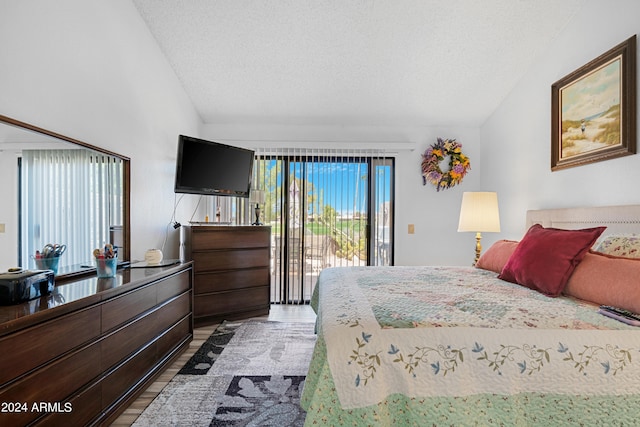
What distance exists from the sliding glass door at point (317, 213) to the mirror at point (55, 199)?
1.90 meters

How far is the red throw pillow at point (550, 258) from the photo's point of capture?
1.82 meters

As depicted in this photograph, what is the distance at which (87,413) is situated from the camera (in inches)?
57.0

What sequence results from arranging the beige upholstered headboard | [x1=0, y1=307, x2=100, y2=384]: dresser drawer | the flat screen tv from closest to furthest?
[x1=0, y1=307, x2=100, y2=384]: dresser drawer
the beige upholstered headboard
the flat screen tv

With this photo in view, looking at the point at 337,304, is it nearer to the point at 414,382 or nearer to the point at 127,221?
the point at 414,382

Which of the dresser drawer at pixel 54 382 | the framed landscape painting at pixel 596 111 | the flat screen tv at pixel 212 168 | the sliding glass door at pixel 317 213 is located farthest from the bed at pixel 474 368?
the sliding glass door at pixel 317 213

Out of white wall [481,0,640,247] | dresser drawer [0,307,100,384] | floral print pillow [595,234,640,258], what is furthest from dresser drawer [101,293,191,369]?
white wall [481,0,640,247]

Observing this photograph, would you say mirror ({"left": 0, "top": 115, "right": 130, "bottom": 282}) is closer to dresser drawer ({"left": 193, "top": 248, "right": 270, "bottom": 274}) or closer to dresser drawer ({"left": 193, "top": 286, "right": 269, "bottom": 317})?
dresser drawer ({"left": 193, "top": 248, "right": 270, "bottom": 274})

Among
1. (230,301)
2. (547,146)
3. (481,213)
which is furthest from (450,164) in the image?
(230,301)

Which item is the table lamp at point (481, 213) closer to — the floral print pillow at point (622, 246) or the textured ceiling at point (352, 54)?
the textured ceiling at point (352, 54)

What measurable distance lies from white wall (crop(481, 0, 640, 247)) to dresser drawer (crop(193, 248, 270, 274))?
8.78ft

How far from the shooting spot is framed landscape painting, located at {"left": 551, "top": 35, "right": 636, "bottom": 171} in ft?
6.86

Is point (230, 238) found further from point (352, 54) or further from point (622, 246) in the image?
point (622, 246)

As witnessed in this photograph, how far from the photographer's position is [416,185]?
404cm

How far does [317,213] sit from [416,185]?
1.29 m
